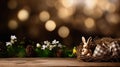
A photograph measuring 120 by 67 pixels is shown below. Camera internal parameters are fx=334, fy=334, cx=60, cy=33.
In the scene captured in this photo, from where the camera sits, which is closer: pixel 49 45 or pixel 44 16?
pixel 49 45

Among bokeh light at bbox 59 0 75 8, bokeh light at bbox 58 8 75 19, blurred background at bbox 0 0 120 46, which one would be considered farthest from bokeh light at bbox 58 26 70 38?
bokeh light at bbox 59 0 75 8

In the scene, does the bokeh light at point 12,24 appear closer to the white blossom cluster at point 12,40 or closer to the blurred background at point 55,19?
the blurred background at point 55,19

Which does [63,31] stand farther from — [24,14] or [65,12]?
[24,14]

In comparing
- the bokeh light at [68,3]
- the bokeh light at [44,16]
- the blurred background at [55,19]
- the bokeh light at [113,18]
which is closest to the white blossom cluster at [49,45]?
the blurred background at [55,19]

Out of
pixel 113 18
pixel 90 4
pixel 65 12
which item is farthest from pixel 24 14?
pixel 113 18

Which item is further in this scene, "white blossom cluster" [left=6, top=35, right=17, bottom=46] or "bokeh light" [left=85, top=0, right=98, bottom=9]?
"bokeh light" [left=85, top=0, right=98, bottom=9]

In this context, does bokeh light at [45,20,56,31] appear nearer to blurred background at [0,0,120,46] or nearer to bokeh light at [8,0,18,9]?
blurred background at [0,0,120,46]

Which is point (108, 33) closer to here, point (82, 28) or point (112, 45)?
point (82, 28)
